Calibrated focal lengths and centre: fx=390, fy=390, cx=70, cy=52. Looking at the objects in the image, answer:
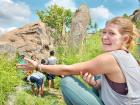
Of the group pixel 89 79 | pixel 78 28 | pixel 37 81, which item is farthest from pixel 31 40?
pixel 89 79

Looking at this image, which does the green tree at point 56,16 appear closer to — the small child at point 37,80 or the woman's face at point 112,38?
the small child at point 37,80

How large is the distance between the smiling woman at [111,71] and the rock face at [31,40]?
14.0m

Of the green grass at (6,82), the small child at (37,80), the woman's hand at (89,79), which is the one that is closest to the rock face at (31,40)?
the small child at (37,80)

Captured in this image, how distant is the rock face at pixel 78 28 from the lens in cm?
1722

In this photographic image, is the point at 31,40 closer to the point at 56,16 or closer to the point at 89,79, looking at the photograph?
the point at 89,79

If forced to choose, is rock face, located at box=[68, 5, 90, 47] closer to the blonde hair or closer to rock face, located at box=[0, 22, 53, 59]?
rock face, located at box=[0, 22, 53, 59]

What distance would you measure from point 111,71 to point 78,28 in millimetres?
14214

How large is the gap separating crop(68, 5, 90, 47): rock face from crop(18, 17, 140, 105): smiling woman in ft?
44.6

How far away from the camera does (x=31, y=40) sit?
61.9ft

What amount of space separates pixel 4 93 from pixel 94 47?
34.6 feet

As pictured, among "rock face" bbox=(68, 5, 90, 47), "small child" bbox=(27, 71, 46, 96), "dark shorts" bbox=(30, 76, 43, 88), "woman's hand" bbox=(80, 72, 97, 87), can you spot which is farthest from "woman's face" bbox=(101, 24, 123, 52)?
"rock face" bbox=(68, 5, 90, 47)

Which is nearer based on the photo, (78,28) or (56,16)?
(78,28)

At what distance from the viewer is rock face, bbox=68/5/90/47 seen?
17.2 meters

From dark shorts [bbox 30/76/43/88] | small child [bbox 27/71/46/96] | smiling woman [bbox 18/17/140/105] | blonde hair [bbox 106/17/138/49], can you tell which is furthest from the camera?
dark shorts [bbox 30/76/43/88]
